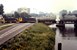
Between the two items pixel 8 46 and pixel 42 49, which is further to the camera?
pixel 42 49

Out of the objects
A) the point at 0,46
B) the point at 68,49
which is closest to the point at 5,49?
the point at 0,46

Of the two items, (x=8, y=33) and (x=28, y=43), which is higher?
(x=8, y=33)

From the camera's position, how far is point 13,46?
5047 centimetres

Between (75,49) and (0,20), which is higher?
(0,20)

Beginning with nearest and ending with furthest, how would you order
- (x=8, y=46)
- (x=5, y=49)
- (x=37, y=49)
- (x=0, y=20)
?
(x=5, y=49) < (x=8, y=46) < (x=37, y=49) < (x=0, y=20)

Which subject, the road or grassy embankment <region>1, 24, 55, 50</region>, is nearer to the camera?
grassy embankment <region>1, 24, 55, 50</region>

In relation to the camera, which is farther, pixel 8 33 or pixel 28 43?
pixel 8 33

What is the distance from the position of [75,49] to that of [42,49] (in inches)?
1498

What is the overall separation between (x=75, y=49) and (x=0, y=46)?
5037cm

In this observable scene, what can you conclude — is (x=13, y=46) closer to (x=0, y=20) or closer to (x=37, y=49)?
(x=37, y=49)

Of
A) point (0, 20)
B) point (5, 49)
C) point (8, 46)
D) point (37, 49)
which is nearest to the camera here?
point (5, 49)

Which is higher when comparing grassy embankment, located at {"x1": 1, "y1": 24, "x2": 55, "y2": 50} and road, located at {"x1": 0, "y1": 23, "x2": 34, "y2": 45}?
road, located at {"x1": 0, "y1": 23, "x2": 34, "y2": 45}

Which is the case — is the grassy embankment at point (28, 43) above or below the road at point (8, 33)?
below

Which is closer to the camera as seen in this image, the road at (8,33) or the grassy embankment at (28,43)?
the grassy embankment at (28,43)
